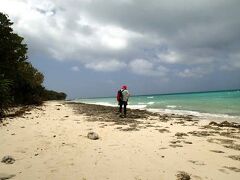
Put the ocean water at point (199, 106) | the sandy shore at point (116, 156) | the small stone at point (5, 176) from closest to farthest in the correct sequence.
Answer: the small stone at point (5, 176)
the sandy shore at point (116, 156)
the ocean water at point (199, 106)

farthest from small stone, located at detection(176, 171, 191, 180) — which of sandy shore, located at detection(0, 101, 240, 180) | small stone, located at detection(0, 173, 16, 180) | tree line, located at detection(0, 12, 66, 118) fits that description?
tree line, located at detection(0, 12, 66, 118)

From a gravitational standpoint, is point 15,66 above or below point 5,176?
above

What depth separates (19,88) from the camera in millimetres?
28641

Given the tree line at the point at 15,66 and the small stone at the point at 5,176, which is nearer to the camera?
the small stone at the point at 5,176

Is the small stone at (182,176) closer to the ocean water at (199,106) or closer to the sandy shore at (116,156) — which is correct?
the sandy shore at (116,156)

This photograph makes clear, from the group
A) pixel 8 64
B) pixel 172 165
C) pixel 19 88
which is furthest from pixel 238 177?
pixel 19 88

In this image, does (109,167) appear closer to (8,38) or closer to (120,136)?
(120,136)

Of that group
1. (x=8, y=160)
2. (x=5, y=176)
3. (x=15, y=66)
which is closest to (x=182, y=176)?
(x=5, y=176)

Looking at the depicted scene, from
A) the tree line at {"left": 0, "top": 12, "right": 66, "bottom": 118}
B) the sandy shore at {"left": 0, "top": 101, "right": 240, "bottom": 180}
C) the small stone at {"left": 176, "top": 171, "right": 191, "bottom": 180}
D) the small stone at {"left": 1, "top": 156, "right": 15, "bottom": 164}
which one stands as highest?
the tree line at {"left": 0, "top": 12, "right": 66, "bottom": 118}

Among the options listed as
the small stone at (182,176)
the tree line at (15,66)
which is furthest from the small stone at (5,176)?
the tree line at (15,66)

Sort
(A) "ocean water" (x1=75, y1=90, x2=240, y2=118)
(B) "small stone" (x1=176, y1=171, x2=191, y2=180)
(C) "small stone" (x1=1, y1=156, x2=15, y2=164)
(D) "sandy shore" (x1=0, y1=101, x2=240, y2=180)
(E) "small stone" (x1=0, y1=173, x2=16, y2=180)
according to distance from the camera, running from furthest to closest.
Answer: (A) "ocean water" (x1=75, y1=90, x2=240, y2=118)
(C) "small stone" (x1=1, y1=156, x2=15, y2=164)
(D) "sandy shore" (x1=0, y1=101, x2=240, y2=180)
(B) "small stone" (x1=176, y1=171, x2=191, y2=180)
(E) "small stone" (x1=0, y1=173, x2=16, y2=180)

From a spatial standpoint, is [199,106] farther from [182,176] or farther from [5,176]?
[5,176]

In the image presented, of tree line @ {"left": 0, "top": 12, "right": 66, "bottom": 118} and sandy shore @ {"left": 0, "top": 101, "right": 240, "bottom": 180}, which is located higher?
tree line @ {"left": 0, "top": 12, "right": 66, "bottom": 118}

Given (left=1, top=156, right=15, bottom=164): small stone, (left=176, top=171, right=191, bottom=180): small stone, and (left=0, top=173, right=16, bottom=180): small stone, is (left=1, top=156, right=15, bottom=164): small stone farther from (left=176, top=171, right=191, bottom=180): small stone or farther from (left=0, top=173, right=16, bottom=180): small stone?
(left=176, top=171, right=191, bottom=180): small stone
